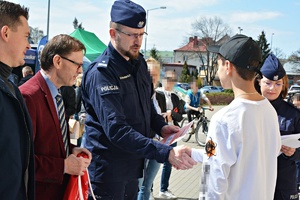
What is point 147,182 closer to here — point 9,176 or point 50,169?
point 50,169

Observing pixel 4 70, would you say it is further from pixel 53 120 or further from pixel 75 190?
pixel 75 190

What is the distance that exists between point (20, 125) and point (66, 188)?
85cm

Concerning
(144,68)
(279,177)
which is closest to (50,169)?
(144,68)

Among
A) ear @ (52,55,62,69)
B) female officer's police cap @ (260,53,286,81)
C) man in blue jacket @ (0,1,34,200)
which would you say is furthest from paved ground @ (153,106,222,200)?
man in blue jacket @ (0,1,34,200)

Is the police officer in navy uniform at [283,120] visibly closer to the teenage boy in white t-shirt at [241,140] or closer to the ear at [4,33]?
the teenage boy in white t-shirt at [241,140]

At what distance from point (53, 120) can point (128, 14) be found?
104cm

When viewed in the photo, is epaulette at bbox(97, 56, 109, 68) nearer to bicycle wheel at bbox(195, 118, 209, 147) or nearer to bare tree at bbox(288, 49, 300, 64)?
bicycle wheel at bbox(195, 118, 209, 147)

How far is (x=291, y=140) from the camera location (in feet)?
10.1

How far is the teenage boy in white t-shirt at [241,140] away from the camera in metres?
2.22

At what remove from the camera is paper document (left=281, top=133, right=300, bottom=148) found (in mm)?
3051

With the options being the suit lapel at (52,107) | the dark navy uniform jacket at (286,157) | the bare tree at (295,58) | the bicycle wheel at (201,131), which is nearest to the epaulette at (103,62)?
the suit lapel at (52,107)

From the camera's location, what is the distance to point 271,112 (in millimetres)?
2418

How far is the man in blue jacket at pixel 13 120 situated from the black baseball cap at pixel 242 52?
50.9 inches

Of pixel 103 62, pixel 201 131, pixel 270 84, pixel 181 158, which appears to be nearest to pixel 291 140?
pixel 270 84
